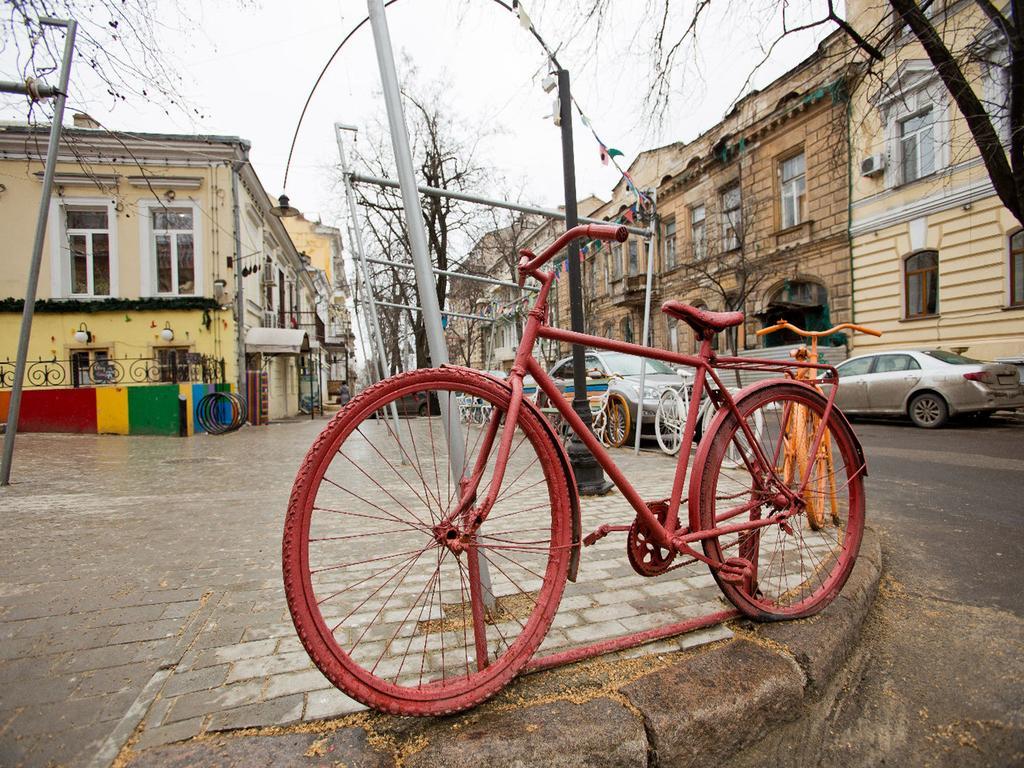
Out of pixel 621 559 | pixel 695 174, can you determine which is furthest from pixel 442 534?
pixel 695 174

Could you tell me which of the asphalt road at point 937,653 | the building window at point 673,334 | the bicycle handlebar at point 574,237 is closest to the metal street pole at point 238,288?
the bicycle handlebar at point 574,237

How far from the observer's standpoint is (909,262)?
1512cm

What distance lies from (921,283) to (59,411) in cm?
2154

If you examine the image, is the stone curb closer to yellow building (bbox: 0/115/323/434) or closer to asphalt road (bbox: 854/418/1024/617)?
asphalt road (bbox: 854/418/1024/617)

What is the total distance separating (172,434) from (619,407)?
10.2m

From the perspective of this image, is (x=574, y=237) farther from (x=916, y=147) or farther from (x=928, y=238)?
(x=916, y=147)

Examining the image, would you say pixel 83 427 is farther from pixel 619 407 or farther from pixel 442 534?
pixel 442 534

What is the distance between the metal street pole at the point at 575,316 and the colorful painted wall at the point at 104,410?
11.1 meters

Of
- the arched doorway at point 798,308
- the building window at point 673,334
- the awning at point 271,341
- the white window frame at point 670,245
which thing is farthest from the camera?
the white window frame at point 670,245

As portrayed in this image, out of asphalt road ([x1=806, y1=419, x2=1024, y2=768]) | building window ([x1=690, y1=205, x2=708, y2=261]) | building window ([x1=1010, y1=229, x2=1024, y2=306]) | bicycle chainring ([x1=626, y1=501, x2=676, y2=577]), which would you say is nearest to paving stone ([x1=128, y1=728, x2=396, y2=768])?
bicycle chainring ([x1=626, y1=501, x2=676, y2=577])

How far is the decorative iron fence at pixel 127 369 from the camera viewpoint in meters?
14.2

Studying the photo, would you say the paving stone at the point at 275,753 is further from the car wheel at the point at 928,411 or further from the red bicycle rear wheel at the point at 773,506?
the car wheel at the point at 928,411

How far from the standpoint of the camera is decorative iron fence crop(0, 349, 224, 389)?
1420 cm

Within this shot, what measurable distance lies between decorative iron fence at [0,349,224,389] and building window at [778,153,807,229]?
18.7 metres
